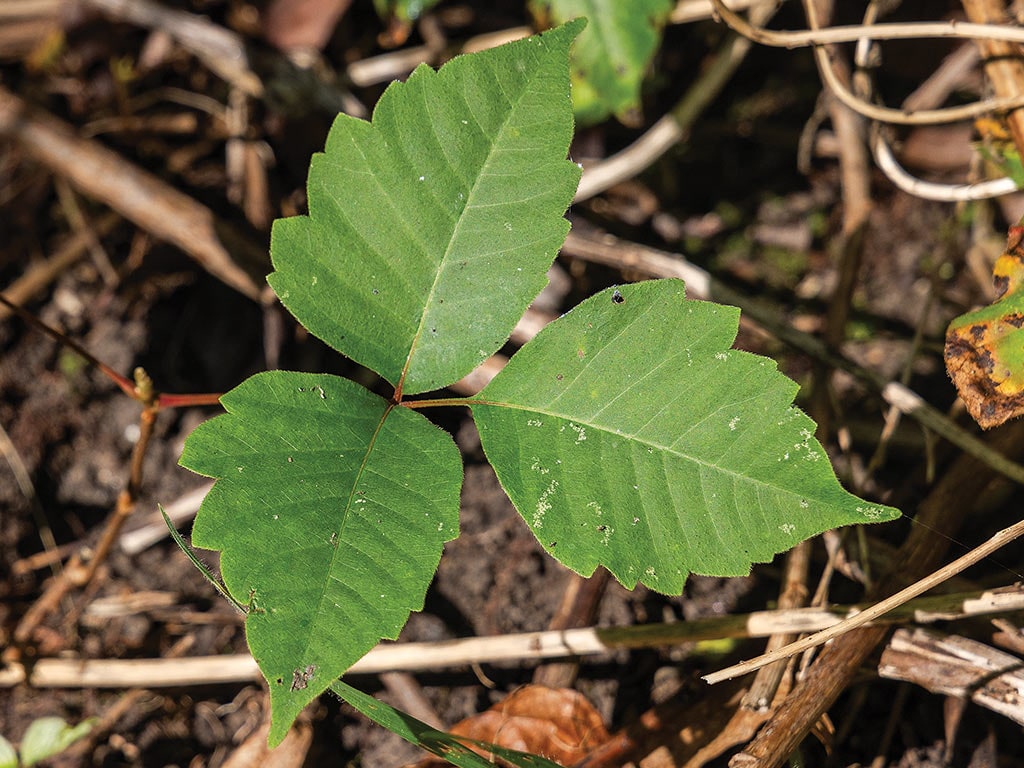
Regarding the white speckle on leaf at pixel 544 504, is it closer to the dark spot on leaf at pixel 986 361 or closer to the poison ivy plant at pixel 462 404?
the poison ivy plant at pixel 462 404

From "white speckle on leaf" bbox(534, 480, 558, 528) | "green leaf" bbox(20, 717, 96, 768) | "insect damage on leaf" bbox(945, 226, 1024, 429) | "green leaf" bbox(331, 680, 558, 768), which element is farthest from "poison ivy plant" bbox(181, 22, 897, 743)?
"green leaf" bbox(20, 717, 96, 768)

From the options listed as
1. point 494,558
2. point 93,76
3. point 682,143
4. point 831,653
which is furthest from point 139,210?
point 831,653

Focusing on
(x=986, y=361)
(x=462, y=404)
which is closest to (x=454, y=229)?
(x=462, y=404)

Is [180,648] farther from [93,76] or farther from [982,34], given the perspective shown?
[982,34]

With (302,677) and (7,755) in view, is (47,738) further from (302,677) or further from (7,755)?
(302,677)

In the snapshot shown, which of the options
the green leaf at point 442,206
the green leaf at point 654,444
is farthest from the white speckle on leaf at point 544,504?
the green leaf at point 442,206

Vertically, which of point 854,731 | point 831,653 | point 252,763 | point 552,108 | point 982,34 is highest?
point 982,34

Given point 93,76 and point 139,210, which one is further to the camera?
point 93,76
